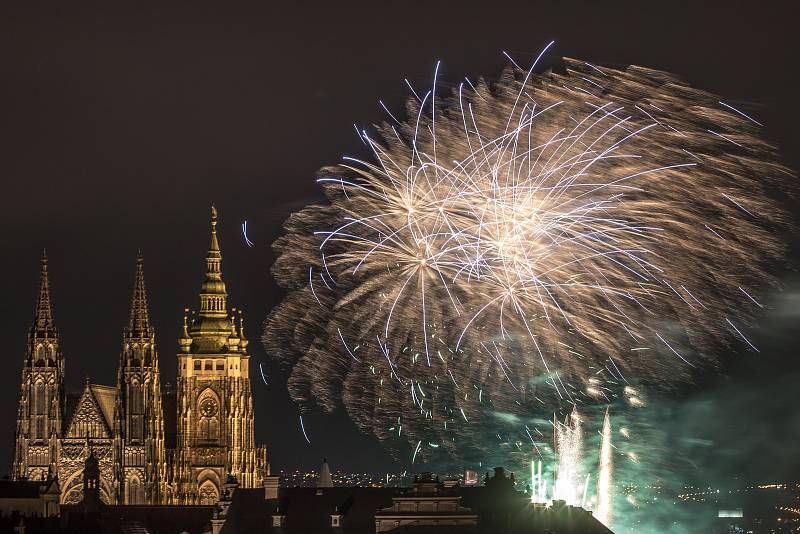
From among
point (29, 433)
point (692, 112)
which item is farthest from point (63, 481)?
point (692, 112)

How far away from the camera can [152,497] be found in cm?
15700

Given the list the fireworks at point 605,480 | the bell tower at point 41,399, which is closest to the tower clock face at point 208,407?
the bell tower at point 41,399

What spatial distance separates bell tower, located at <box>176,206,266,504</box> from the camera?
159 meters

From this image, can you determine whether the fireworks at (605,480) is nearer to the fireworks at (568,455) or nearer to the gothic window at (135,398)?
the fireworks at (568,455)

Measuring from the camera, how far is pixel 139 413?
523ft

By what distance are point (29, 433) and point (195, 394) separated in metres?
10.5

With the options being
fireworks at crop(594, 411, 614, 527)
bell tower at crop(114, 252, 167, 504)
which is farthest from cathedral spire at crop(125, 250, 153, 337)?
fireworks at crop(594, 411, 614, 527)

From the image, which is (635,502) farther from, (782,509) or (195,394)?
(782,509)

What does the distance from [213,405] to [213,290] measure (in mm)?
8101

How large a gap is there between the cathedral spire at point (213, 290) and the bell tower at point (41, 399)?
11363 millimetres

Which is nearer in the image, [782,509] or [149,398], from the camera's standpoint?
[149,398]

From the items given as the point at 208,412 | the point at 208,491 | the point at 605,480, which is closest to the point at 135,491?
the point at 208,491

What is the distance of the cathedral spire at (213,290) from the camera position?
165 metres

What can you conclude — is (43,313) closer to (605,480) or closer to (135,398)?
(135,398)
